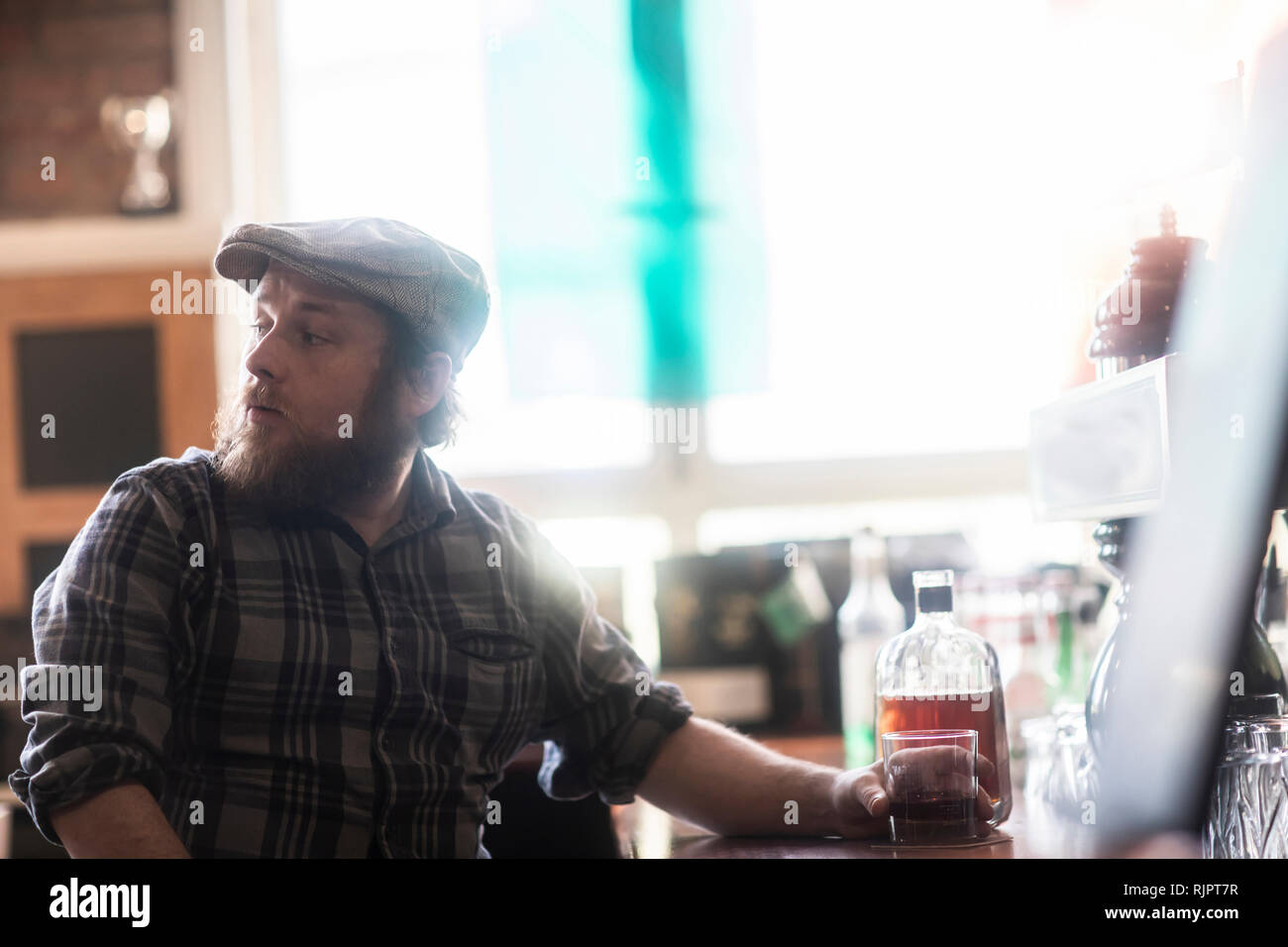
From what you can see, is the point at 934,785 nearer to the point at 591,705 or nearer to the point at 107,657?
the point at 591,705

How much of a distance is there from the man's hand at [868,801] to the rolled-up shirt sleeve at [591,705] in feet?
0.75

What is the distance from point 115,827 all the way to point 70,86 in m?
2.60

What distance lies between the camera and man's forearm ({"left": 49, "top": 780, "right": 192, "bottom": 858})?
0.96 m

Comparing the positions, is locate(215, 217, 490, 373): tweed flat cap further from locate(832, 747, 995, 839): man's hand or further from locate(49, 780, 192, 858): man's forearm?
locate(832, 747, 995, 839): man's hand

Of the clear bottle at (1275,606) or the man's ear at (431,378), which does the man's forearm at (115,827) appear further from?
the clear bottle at (1275,606)

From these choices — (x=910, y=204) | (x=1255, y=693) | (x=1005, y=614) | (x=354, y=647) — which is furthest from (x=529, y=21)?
(x=1255, y=693)

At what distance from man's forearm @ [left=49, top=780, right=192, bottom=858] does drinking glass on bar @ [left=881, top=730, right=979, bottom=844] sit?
23.0 inches

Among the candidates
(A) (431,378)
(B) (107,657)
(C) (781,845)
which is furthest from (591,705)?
(B) (107,657)

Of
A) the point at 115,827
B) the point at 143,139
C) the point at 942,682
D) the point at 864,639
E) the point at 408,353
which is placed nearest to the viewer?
the point at 115,827

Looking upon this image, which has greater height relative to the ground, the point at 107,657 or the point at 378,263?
the point at 378,263

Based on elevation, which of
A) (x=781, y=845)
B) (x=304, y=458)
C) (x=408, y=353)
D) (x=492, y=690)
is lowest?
(x=781, y=845)

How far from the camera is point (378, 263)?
123 centimetres
